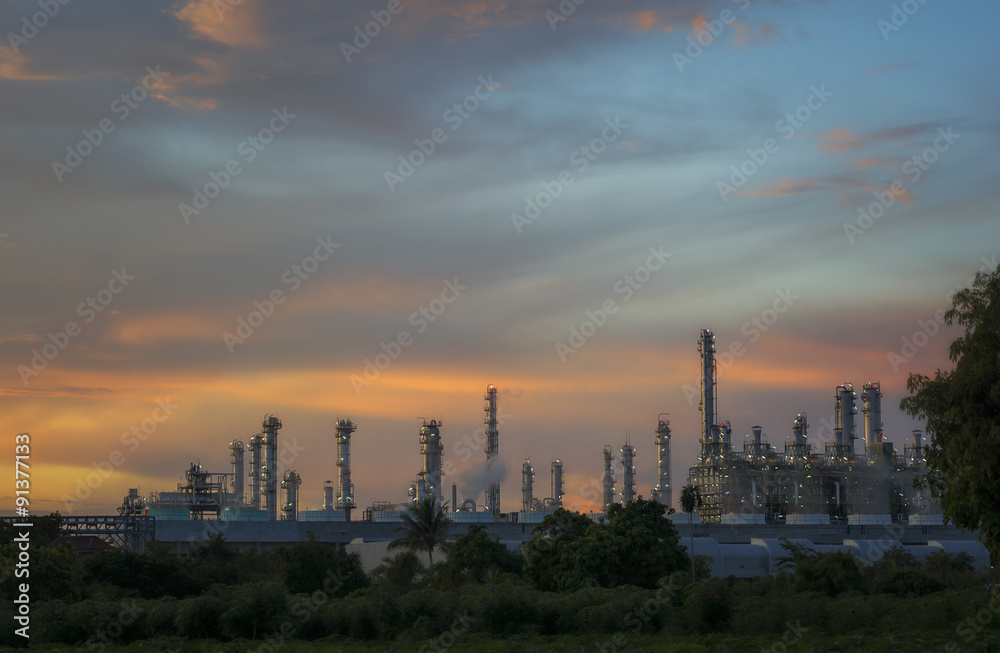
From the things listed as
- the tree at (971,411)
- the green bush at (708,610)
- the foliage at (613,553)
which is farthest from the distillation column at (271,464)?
the tree at (971,411)

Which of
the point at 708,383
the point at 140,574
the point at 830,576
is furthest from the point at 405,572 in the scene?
the point at 708,383

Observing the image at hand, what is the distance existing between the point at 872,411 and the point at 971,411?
113 meters

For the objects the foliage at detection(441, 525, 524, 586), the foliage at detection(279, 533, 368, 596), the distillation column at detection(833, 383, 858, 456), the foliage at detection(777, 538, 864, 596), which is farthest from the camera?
the distillation column at detection(833, 383, 858, 456)

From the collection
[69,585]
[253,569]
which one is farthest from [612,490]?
[69,585]

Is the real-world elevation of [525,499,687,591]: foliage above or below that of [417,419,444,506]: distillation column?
below

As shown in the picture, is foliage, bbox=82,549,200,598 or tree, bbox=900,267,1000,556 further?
foliage, bbox=82,549,200,598

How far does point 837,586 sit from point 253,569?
1603 inches

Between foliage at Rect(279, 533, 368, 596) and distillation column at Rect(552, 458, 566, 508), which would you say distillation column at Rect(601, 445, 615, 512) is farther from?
foliage at Rect(279, 533, 368, 596)

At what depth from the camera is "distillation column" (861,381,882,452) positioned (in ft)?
451

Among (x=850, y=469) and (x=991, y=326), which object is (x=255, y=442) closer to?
(x=850, y=469)

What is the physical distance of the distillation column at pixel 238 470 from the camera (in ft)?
466

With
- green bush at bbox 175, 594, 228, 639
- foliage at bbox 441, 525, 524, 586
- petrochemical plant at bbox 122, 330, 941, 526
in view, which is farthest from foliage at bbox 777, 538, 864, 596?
petrochemical plant at bbox 122, 330, 941, 526

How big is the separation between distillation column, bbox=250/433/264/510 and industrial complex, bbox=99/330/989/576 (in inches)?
5.2

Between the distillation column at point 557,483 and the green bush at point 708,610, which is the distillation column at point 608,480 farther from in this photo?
the green bush at point 708,610
